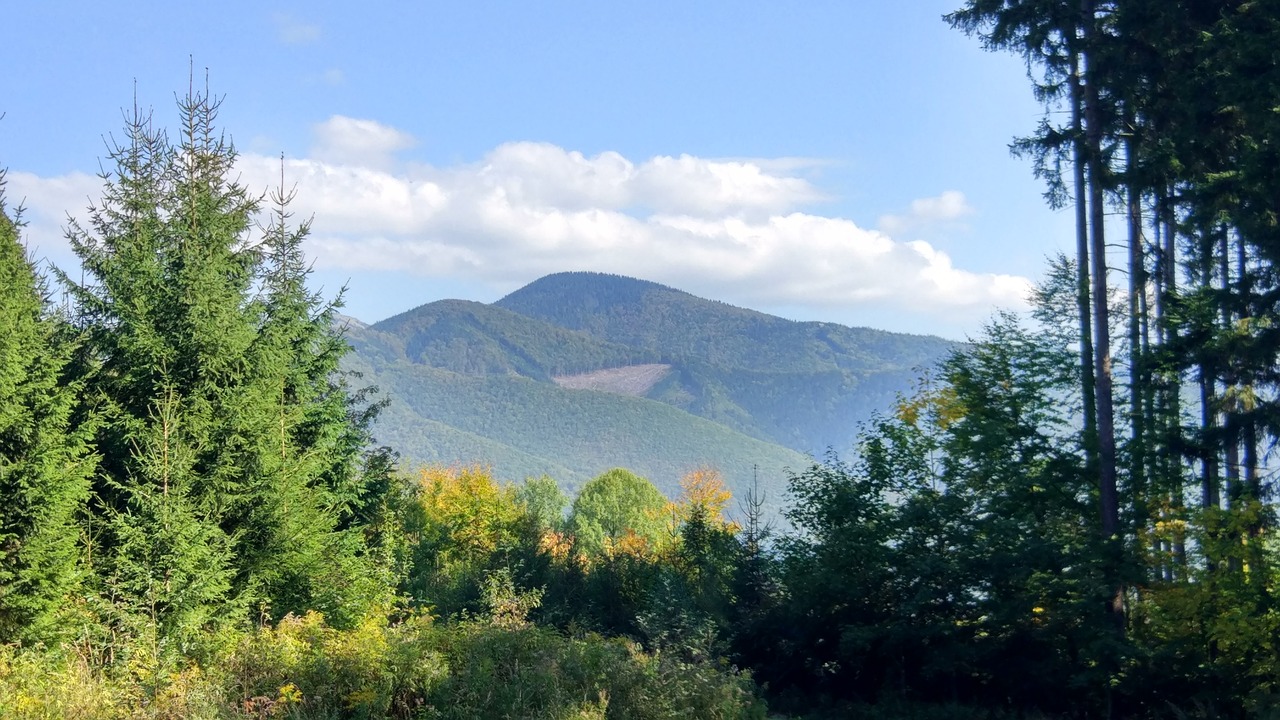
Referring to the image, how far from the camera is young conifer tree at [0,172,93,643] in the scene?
11852 millimetres

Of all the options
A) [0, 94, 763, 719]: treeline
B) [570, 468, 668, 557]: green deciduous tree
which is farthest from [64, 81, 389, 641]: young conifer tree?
[570, 468, 668, 557]: green deciduous tree

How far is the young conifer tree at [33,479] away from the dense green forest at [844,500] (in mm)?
41

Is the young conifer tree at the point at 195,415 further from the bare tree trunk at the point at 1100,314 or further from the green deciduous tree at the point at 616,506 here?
the green deciduous tree at the point at 616,506

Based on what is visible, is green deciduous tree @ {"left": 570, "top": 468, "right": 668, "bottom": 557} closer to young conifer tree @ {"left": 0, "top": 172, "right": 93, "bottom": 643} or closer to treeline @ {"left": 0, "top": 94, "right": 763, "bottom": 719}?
treeline @ {"left": 0, "top": 94, "right": 763, "bottom": 719}

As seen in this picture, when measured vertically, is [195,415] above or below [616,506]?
above

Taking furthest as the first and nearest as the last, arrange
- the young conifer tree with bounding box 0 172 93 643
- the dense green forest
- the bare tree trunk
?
the bare tree trunk
the young conifer tree with bounding box 0 172 93 643
the dense green forest

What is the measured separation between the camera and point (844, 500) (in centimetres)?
1655

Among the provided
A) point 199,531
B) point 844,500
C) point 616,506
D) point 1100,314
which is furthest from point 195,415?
point 616,506

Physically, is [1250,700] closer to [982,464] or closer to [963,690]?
[963,690]

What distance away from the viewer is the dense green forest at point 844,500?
10.8 metres

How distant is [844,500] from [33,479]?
1192 cm

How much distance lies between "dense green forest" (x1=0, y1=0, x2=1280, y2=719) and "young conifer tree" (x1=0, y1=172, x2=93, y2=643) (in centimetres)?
4

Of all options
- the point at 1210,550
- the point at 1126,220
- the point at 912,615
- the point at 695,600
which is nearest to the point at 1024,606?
the point at 912,615

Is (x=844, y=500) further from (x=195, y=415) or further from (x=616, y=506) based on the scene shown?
(x=616, y=506)
